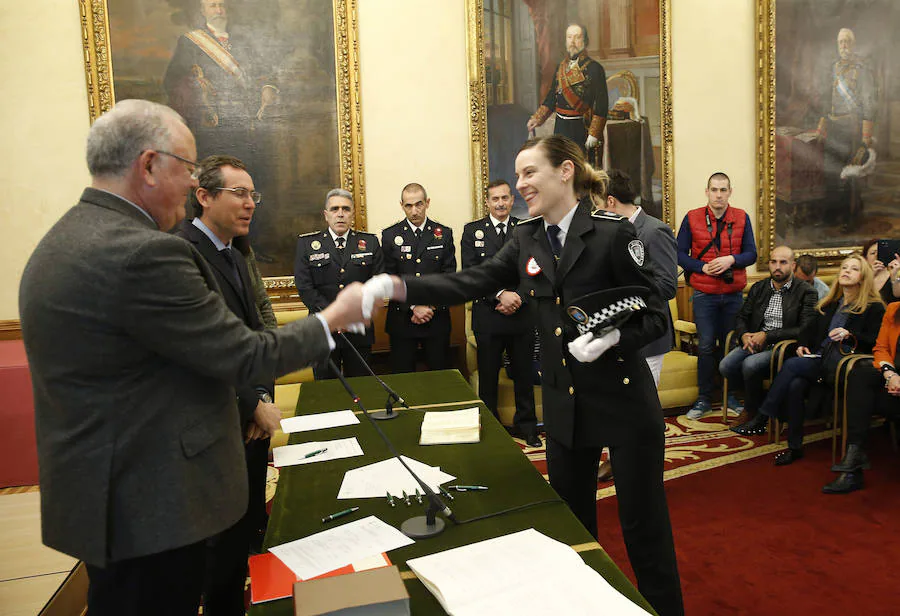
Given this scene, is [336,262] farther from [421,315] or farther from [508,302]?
[508,302]

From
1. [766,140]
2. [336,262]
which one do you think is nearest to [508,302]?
[336,262]

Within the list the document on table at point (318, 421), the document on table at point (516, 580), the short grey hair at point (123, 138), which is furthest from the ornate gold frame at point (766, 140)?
the short grey hair at point (123, 138)

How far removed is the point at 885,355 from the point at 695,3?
410 centimetres

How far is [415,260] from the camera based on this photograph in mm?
5645

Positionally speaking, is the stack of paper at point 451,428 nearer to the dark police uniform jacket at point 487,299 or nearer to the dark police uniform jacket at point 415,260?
the dark police uniform jacket at point 487,299

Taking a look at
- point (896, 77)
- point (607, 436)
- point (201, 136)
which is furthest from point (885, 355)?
point (201, 136)

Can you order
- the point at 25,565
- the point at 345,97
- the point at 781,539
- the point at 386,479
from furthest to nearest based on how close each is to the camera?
the point at 345,97, the point at 781,539, the point at 25,565, the point at 386,479

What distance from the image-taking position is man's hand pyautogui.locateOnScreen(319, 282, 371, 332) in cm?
174

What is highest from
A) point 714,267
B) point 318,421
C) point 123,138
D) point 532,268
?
point 123,138

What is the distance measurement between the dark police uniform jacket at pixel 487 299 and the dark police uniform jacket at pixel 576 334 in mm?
2810

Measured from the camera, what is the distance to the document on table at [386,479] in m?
2.03

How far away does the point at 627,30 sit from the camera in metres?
6.56

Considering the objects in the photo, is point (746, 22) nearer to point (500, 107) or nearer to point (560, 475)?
point (500, 107)

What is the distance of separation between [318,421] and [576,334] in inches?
46.6
